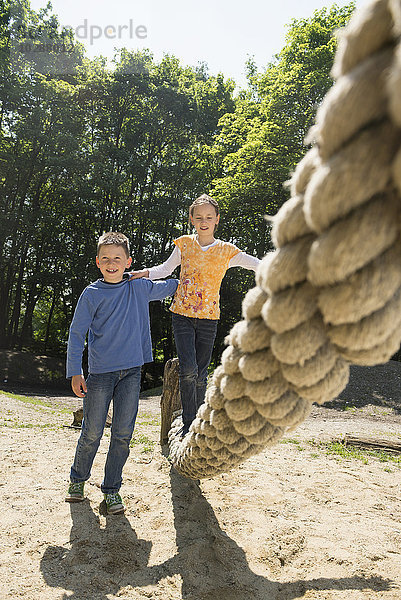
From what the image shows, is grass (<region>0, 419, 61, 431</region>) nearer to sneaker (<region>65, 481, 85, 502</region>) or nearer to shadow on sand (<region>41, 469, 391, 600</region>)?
sneaker (<region>65, 481, 85, 502</region>)

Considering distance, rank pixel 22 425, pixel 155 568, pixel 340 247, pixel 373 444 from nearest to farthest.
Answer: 1. pixel 340 247
2. pixel 155 568
3. pixel 373 444
4. pixel 22 425

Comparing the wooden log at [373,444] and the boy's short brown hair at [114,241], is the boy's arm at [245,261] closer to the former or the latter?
the boy's short brown hair at [114,241]

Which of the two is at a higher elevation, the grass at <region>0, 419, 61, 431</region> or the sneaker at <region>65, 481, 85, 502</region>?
the grass at <region>0, 419, 61, 431</region>

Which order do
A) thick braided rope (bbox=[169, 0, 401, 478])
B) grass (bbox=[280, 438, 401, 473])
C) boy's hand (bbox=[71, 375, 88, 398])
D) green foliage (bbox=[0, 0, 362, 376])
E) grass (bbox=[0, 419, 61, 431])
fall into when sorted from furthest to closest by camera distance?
green foliage (bbox=[0, 0, 362, 376]) → grass (bbox=[0, 419, 61, 431]) → grass (bbox=[280, 438, 401, 473]) → boy's hand (bbox=[71, 375, 88, 398]) → thick braided rope (bbox=[169, 0, 401, 478])

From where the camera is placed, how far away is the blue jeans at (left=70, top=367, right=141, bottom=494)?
313cm

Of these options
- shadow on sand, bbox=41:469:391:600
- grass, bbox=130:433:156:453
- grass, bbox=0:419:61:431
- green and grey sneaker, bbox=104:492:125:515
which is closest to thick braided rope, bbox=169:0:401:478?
shadow on sand, bbox=41:469:391:600

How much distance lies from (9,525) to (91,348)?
1226 millimetres

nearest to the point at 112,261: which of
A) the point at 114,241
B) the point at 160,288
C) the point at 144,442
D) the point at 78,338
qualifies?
the point at 114,241

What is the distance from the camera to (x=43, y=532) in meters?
2.86

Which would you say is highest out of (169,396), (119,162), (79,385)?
(119,162)

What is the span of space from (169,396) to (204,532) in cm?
200

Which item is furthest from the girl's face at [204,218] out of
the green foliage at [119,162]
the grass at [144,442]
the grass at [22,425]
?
the green foliage at [119,162]

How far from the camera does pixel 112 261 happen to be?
3178mm

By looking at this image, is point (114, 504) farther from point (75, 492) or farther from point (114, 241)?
point (114, 241)
